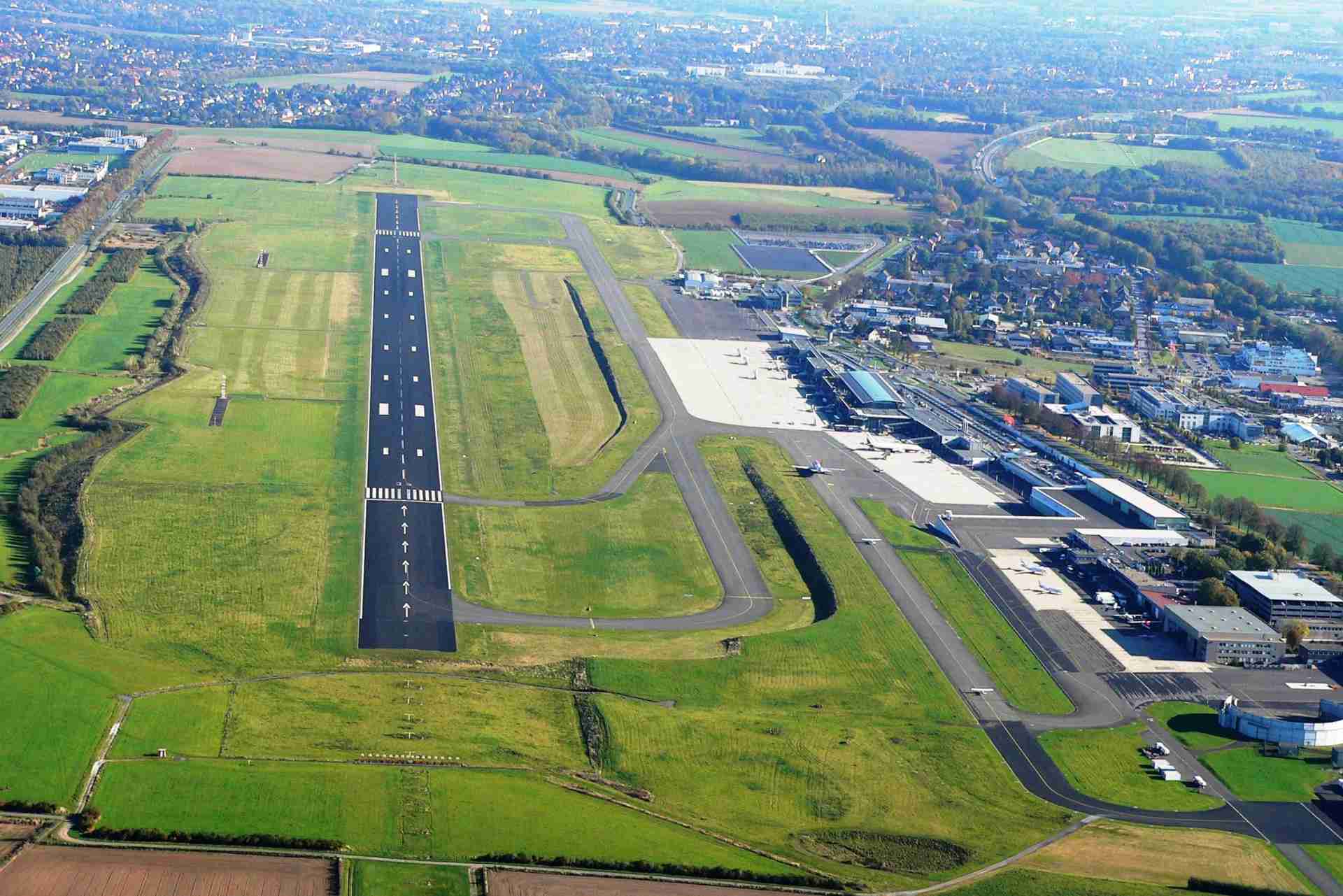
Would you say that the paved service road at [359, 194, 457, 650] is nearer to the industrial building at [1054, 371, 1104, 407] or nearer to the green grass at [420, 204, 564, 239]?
the green grass at [420, 204, 564, 239]

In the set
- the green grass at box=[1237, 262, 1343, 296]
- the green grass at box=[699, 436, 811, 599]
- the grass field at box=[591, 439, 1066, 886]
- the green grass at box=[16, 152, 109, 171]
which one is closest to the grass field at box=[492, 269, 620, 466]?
the green grass at box=[699, 436, 811, 599]

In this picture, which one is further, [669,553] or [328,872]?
[669,553]

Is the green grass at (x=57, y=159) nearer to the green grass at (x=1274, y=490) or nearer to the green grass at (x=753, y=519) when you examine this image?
the green grass at (x=753, y=519)

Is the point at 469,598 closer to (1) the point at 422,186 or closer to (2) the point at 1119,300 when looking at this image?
(2) the point at 1119,300

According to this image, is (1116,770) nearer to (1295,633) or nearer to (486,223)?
(1295,633)

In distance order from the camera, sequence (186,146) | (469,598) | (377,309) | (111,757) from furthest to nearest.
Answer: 1. (186,146)
2. (377,309)
3. (469,598)
4. (111,757)

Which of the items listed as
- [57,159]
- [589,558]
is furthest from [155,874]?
[57,159]

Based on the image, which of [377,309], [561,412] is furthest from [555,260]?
[561,412]
